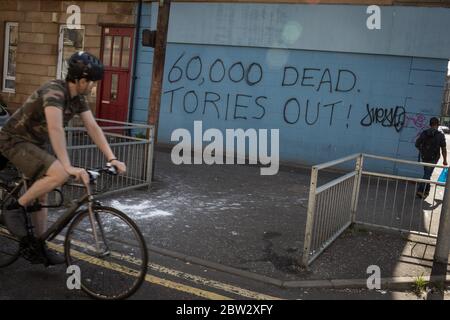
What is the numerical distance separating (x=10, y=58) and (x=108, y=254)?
14803 millimetres

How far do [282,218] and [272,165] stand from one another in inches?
197

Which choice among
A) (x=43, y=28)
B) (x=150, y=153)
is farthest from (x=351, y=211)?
(x=43, y=28)

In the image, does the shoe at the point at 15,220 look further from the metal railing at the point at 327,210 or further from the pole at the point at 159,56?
the pole at the point at 159,56

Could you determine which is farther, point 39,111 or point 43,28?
point 43,28

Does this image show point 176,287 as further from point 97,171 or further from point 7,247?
point 7,247

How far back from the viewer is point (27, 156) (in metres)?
4.02

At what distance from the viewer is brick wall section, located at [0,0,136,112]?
14.6 metres

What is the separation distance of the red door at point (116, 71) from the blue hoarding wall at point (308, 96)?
83 centimetres

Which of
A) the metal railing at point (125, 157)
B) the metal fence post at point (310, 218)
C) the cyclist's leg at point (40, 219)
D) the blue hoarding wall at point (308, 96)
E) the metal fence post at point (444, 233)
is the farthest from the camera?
the blue hoarding wall at point (308, 96)

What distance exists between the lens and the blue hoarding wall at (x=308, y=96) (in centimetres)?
1140

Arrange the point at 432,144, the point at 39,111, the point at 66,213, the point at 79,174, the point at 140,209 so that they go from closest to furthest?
the point at 79,174, the point at 39,111, the point at 66,213, the point at 140,209, the point at 432,144

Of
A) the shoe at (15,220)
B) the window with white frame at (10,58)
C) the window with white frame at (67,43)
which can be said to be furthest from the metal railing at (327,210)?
the window with white frame at (10,58)

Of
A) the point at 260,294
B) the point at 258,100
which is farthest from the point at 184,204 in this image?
the point at 258,100

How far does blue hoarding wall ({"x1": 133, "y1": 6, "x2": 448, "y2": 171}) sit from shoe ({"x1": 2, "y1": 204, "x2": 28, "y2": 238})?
356 inches
